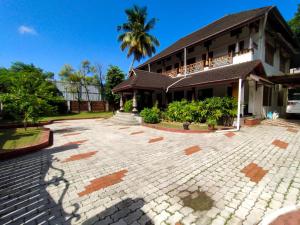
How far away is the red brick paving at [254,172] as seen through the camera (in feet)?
10.7

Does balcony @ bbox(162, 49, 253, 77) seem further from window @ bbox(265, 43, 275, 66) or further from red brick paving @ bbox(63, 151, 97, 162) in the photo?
red brick paving @ bbox(63, 151, 97, 162)

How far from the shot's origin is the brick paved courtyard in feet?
7.32

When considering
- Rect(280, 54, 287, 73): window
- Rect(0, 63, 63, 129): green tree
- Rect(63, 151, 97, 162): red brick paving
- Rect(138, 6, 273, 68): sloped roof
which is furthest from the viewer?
Rect(280, 54, 287, 73): window

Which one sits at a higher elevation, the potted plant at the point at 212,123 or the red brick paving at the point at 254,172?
the potted plant at the point at 212,123

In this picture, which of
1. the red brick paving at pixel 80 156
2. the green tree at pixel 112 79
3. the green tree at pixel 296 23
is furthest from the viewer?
the green tree at pixel 112 79

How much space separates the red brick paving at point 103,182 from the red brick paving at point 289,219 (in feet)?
8.76

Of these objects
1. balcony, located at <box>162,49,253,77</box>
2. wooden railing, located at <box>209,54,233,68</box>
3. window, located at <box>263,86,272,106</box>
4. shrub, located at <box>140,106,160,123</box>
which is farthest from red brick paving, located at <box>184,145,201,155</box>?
window, located at <box>263,86,272,106</box>

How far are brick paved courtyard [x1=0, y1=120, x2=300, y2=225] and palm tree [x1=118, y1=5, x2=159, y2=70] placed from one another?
20245 millimetres

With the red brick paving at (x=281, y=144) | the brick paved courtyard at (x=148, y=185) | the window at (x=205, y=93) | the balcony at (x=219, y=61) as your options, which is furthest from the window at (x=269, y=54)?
the brick paved courtyard at (x=148, y=185)

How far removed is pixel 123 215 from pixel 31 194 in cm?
188

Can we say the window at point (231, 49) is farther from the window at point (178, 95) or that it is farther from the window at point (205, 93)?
the window at point (178, 95)

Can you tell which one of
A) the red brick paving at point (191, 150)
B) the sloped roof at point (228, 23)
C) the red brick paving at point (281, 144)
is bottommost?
the red brick paving at point (191, 150)

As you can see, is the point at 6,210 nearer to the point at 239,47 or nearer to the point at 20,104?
the point at 20,104

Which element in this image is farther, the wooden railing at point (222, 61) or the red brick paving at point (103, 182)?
the wooden railing at point (222, 61)
